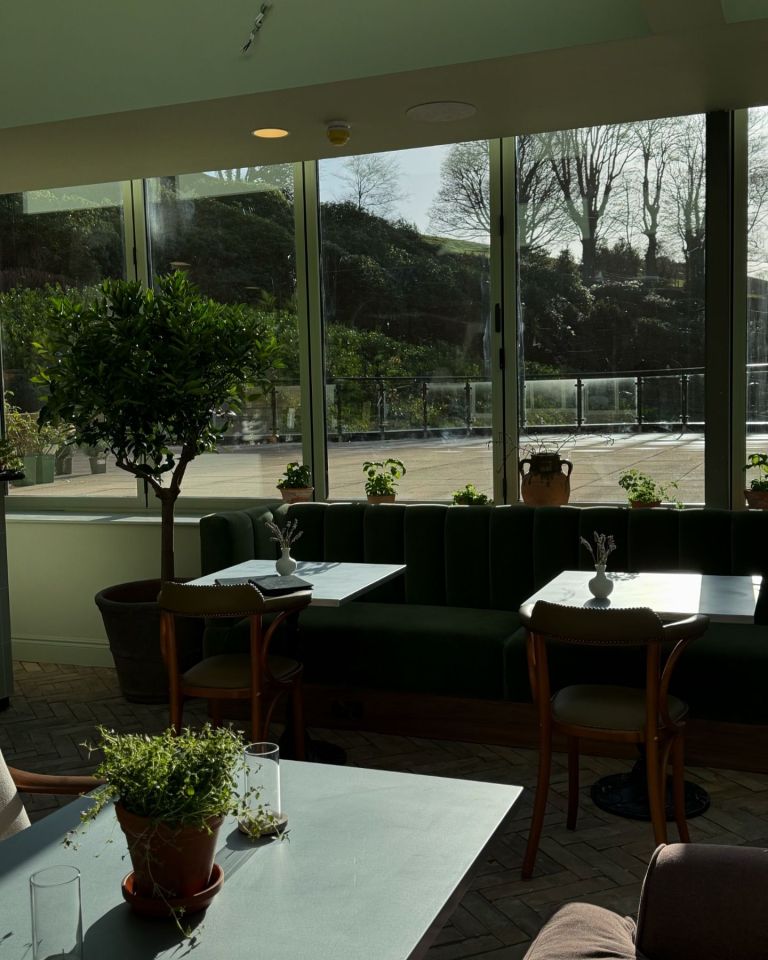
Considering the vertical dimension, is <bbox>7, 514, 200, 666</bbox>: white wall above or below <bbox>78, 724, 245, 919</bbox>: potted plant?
below

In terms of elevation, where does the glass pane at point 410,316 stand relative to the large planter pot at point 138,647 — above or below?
above

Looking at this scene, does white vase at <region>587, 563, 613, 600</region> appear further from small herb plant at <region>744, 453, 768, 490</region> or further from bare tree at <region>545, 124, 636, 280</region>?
bare tree at <region>545, 124, 636, 280</region>

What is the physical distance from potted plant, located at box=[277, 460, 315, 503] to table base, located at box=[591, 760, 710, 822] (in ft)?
8.86

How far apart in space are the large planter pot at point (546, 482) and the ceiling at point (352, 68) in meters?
1.80

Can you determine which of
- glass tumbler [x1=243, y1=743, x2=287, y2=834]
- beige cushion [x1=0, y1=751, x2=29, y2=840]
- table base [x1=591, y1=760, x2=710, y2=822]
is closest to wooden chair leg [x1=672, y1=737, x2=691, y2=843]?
table base [x1=591, y1=760, x2=710, y2=822]

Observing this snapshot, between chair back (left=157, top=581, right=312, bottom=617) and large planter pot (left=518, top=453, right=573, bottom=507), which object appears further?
large planter pot (left=518, top=453, right=573, bottom=507)

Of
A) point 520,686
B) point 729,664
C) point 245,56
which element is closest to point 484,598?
point 520,686

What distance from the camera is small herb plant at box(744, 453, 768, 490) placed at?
522 centimetres

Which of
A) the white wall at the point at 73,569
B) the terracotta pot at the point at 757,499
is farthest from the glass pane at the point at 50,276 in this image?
the terracotta pot at the point at 757,499

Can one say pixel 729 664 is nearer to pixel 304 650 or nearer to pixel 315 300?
pixel 304 650

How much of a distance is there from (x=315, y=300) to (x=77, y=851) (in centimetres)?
472

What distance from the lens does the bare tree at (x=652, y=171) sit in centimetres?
550

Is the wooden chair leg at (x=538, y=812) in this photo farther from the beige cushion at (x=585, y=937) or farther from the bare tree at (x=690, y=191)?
the bare tree at (x=690, y=191)

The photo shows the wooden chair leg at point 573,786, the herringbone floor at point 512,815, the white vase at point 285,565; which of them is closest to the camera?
the herringbone floor at point 512,815
